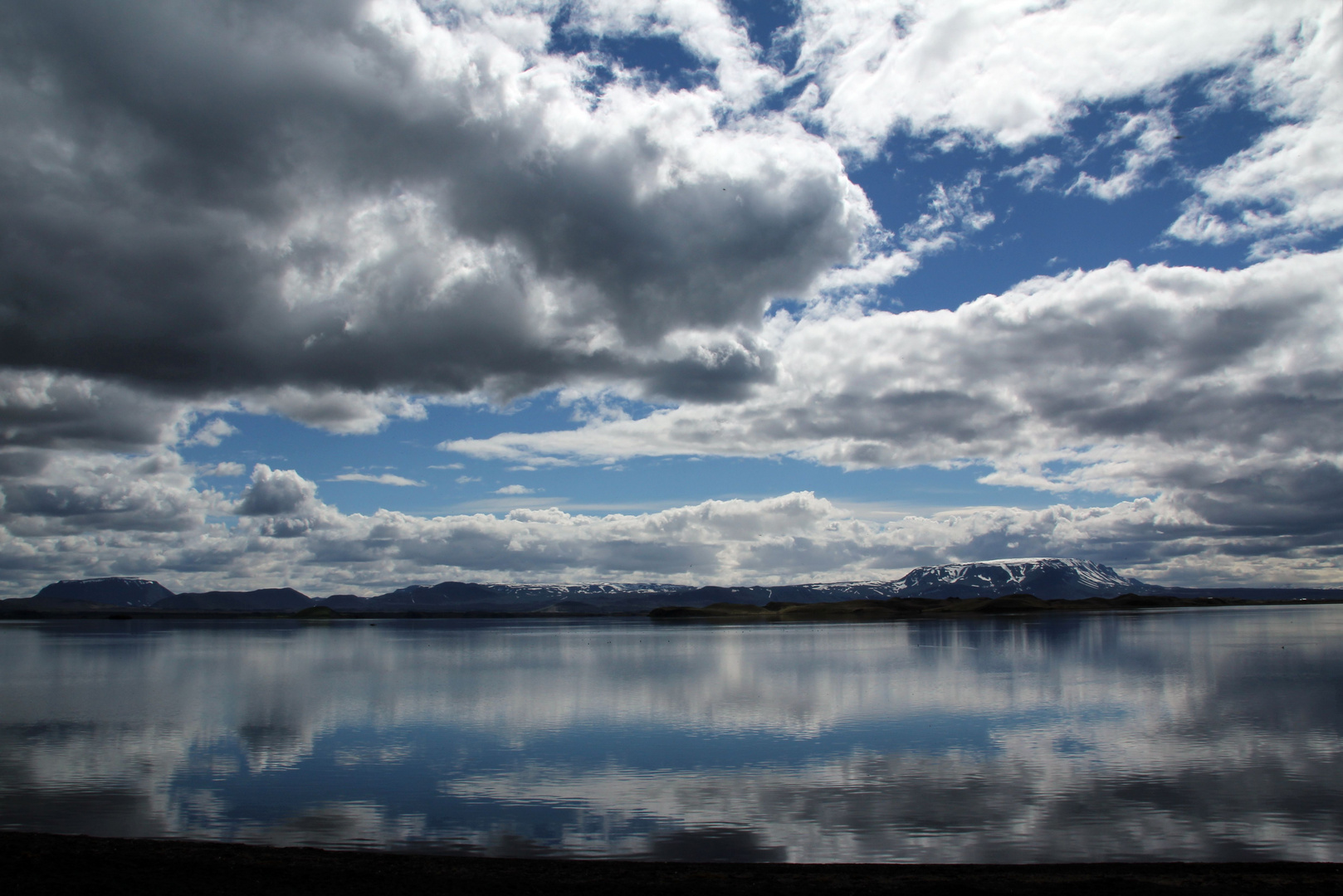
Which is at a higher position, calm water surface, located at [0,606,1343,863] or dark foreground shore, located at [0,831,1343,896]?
dark foreground shore, located at [0,831,1343,896]

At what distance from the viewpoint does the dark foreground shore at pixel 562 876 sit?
61.8ft

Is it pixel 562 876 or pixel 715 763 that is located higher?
pixel 562 876

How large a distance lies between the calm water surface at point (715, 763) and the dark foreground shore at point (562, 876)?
190cm

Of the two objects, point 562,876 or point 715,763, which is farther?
point 715,763

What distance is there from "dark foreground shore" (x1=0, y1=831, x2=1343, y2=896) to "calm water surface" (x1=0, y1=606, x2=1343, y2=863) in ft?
6.25

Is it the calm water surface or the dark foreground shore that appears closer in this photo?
the dark foreground shore

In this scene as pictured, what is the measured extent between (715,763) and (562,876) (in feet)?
48.5

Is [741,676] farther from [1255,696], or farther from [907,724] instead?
[1255,696]

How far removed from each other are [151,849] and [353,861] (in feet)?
18.0

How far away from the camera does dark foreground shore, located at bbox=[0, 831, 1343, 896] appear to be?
18828 millimetres

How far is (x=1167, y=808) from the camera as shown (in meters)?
26.5

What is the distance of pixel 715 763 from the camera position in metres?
34.0

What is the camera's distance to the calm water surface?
24266 mm

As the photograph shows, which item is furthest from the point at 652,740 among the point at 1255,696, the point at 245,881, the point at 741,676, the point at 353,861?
the point at 1255,696
